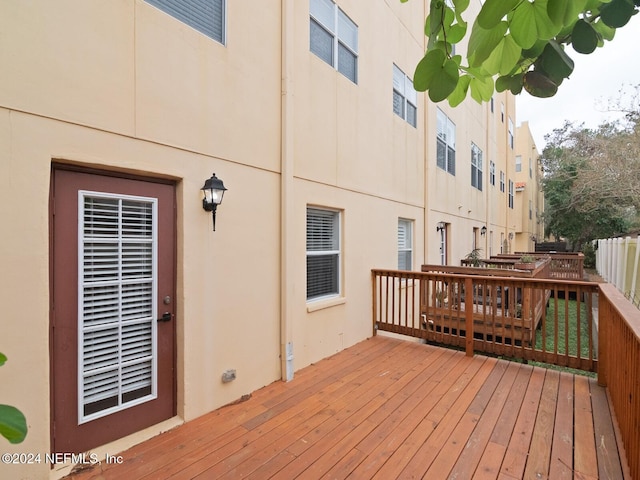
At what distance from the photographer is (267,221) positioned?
3.62 meters

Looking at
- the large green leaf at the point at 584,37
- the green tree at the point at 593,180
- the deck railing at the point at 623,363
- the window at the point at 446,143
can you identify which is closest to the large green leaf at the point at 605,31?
the large green leaf at the point at 584,37

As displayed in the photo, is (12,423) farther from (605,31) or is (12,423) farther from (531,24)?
(605,31)

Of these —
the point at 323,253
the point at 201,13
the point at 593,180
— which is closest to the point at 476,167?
the point at 593,180

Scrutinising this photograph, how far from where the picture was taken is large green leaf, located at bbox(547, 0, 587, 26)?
2.68 feet

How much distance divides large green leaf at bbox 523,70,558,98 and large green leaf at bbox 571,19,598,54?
0.11 meters

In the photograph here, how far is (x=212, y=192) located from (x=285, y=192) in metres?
0.96

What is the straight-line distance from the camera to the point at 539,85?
1132 millimetres

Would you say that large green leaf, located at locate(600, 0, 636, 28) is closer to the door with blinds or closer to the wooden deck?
the wooden deck

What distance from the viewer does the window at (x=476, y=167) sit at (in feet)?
35.9

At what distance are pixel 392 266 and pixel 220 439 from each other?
13.7 ft

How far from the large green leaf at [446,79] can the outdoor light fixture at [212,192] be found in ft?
7.50

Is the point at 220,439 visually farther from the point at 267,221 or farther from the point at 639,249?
the point at 639,249

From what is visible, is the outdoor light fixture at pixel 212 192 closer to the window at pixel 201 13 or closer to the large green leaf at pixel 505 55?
the window at pixel 201 13

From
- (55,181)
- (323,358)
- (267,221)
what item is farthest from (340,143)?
(55,181)
